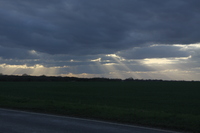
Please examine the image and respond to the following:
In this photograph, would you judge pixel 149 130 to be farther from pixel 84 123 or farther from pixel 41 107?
pixel 41 107

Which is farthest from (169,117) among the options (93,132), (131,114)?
(93,132)

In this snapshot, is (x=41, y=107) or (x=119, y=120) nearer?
(x=119, y=120)

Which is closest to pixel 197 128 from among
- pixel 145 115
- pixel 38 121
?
pixel 145 115

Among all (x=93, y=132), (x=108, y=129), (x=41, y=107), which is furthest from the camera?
(x=41, y=107)

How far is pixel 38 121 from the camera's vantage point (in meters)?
11.8

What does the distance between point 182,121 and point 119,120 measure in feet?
9.55

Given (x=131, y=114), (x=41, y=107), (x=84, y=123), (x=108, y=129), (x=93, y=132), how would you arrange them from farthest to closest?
(x=41, y=107)
(x=131, y=114)
(x=84, y=123)
(x=108, y=129)
(x=93, y=132)

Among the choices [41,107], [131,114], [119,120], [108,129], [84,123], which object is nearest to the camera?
[108,129]

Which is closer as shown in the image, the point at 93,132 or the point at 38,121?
the point at 93,132

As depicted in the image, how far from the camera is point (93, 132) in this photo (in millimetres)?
9641

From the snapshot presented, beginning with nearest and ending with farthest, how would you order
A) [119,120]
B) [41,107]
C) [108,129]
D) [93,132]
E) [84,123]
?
[93,132]
[108,129]
[84,123]
[119,120]
[41,107]

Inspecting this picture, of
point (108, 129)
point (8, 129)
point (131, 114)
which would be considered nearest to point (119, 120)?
point (131, 114)

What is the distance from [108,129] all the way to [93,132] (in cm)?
93

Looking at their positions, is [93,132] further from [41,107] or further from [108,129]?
[41,107]
